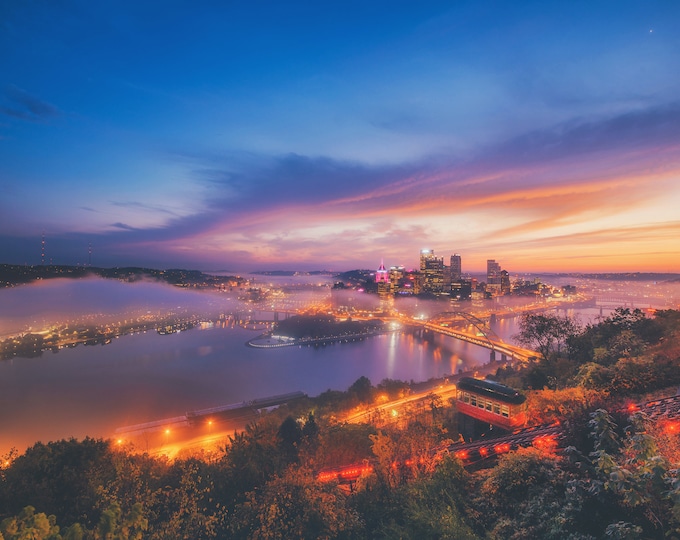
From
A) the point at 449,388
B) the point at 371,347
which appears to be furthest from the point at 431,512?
the point at 371,347

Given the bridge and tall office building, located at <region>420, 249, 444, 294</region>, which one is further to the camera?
tall office building, located at <region>420, 249, 444, 294</region>

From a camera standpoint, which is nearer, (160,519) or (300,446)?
(160,519)

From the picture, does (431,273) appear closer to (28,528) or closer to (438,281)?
(438,281)

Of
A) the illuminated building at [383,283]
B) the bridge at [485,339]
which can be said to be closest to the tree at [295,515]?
the bridge at [485,339]

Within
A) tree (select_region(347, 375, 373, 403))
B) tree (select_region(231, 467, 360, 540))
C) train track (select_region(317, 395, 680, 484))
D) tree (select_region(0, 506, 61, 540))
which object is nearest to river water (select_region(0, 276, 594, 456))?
tree (select_region(347, 375, 373, 403))

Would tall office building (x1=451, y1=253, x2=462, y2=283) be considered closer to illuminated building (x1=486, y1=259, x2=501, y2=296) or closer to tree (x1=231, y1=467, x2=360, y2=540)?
illuminated building (x1=486, y1=259, x2=501, y2=296)

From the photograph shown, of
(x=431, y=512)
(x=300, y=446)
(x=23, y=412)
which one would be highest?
(x=431, y=512)

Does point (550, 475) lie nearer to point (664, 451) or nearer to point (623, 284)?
point (664, 451)
